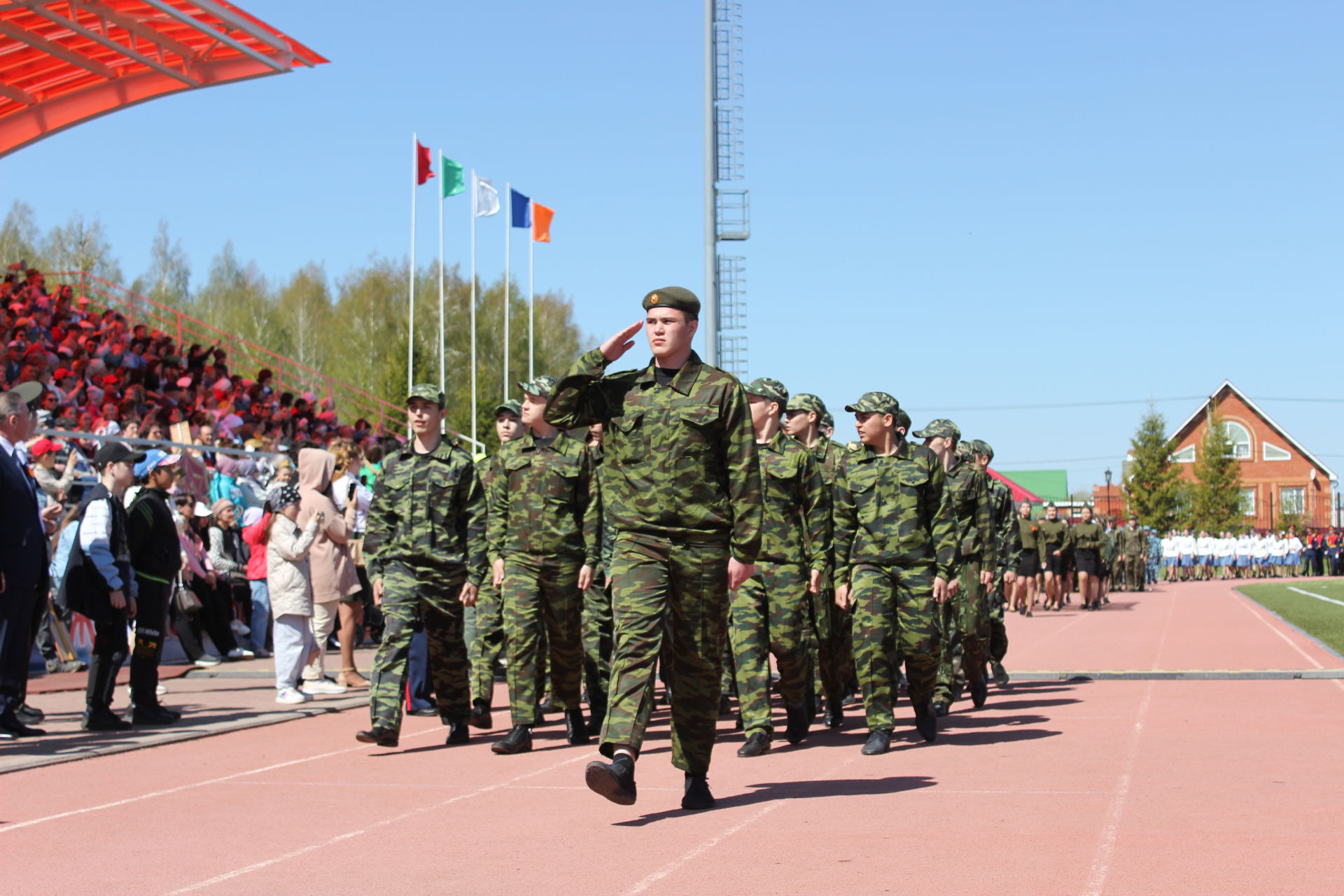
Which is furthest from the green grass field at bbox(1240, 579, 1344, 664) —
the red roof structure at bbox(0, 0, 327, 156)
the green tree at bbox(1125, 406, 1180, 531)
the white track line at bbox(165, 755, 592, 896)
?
the green tree at bbox(1125, 406, 1180, 531)

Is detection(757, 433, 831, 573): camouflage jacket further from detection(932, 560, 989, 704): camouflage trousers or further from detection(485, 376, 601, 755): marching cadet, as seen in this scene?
detection(932, 560, 989, 704): camouflage trousers

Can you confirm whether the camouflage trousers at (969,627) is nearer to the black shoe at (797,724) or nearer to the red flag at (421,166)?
the black shoe at (797,724)

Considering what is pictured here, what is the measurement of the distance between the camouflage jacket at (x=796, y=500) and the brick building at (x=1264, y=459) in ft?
290

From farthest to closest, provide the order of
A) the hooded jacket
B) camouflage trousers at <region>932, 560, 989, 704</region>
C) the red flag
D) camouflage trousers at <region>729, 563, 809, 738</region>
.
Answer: the red flag, the hooded jacket, camouflage trousers at <region>932, 560, 989, 704</region>, camouflage trousers at <region>729, 563, 809, 738</region>

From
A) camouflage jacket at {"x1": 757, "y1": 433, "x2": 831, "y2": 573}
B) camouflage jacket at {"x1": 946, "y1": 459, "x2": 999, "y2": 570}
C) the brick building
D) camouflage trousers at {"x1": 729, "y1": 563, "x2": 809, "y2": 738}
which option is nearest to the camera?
camouflage trousers at {"x1": 729, "y1": 563, "x2": 809, "y2": 738}

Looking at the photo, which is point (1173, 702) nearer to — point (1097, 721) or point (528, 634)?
point (1097, 721)

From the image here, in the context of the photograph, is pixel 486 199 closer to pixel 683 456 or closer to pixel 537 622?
pixel 537 622

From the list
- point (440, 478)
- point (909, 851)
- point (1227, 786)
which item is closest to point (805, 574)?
point (440, 478)

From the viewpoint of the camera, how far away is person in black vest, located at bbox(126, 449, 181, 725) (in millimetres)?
10547

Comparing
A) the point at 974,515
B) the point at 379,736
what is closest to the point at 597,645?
the point at 379,736

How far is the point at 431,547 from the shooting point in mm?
9195

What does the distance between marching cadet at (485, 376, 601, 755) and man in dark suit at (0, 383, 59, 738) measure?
3042mm

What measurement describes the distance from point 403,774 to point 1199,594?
3241 centimetres

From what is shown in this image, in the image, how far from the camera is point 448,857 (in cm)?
591
